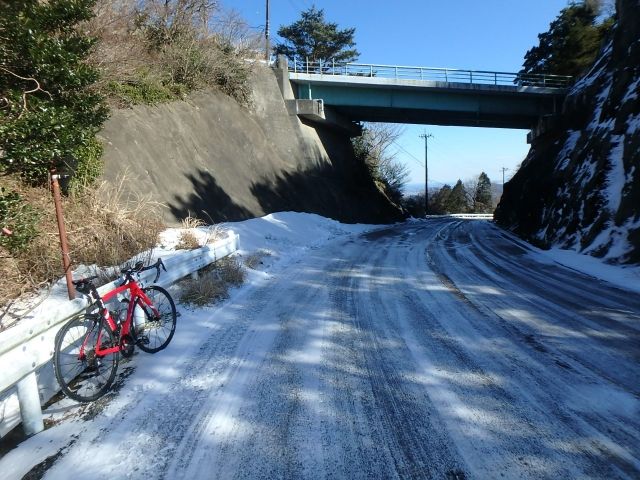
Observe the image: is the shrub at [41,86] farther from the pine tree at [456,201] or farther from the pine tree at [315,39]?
the pine tree at [456,201]

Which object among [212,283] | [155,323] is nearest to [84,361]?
[155,323]

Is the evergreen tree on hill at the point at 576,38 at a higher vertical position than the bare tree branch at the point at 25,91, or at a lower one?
higher

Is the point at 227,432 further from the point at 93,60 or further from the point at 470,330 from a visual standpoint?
the point at 93,60

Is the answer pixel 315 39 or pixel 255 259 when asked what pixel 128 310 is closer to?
pixel 255 259

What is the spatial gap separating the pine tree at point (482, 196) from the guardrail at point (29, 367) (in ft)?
281

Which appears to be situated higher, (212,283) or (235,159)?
(235,159)

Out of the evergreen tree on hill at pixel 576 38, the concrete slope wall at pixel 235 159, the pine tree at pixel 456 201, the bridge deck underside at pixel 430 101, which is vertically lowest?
the pine tree at pixel 456 201

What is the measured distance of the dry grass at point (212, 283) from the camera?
6827 millimetres

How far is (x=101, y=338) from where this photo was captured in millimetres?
4258

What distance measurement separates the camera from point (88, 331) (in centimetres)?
418

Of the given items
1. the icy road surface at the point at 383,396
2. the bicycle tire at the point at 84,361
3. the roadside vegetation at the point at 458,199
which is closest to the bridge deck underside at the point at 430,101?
the icy road surface at the point at 383,396

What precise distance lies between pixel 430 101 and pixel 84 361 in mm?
30951

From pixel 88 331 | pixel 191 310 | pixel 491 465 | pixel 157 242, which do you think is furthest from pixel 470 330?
pixel 157 242

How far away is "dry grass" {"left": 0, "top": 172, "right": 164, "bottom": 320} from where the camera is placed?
235 inches
